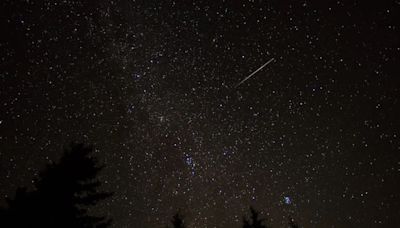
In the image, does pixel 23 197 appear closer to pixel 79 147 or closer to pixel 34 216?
pixel 34 216

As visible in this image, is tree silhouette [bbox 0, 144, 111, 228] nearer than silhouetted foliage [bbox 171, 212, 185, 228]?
Yes

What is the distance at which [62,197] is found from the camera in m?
8.23

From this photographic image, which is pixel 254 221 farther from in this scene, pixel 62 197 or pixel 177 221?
pixel 62 197

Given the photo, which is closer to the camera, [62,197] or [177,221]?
[62,197]

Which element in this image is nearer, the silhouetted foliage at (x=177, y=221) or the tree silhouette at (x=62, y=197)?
the tree silhouette at (x=62, y=197)

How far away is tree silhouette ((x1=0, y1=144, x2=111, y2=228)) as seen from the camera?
7.59m

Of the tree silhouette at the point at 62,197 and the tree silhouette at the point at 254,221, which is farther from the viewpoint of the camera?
the tree silhouette at the point at 254,221

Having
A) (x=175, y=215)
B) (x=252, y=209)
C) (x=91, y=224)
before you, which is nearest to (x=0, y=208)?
(x=91, y=224)

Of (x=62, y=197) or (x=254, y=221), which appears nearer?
(x=62, y=197)

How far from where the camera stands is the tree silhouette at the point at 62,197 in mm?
7590

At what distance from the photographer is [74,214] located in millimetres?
8312

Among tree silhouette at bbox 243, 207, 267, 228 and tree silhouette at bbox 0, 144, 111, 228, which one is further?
tree silhouette at bbox 243, 207, 267, 228

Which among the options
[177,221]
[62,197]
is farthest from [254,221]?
[62,197]

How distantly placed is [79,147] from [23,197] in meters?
1.79
